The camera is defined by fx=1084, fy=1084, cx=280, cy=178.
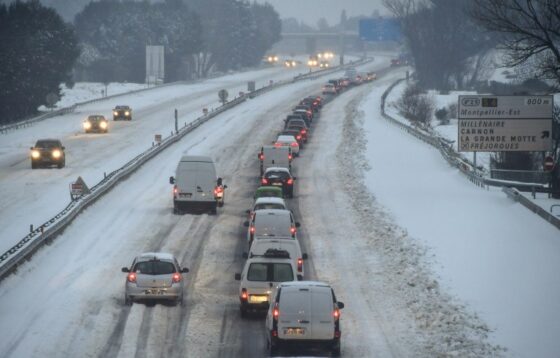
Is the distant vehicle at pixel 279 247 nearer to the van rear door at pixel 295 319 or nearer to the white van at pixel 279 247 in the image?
the white van at pixel 279 247

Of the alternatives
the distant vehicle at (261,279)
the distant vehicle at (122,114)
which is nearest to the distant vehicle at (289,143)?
→ the distant vehicle at (122,114)

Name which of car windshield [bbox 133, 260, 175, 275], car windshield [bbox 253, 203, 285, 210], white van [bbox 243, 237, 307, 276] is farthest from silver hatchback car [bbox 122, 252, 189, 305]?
car windshield [bbox 253, 203, 285, 210]

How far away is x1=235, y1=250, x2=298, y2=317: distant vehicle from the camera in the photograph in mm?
28516

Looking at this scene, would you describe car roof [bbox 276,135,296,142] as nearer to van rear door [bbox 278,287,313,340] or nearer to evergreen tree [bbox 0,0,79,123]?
evergreen tree [bbox 0,0,79,123]

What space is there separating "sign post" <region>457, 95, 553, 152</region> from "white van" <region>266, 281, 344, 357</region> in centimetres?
2901

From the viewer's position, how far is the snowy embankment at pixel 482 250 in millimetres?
28189

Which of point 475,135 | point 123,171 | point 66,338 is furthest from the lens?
point 123,171

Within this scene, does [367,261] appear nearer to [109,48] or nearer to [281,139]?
[281,139]

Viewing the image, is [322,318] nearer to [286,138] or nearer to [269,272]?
[269,272]

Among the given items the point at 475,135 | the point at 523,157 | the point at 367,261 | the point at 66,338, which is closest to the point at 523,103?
the point at 475,135

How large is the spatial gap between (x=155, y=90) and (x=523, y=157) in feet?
240

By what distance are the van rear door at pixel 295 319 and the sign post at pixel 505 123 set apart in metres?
29.3

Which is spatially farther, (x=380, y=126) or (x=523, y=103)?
(x=380, y=126)

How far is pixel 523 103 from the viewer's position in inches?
2023
